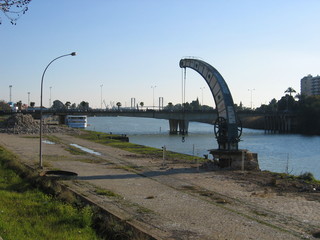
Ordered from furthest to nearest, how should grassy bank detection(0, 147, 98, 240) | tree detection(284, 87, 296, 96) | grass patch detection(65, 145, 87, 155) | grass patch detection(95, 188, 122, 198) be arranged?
tree detection(284, 87, 296, 96) → grass patch detection(65, 145, 87, 155) → grass patch detection(95, 188, 122, 198) → grassy bank detection(0, 147, 98, 240)

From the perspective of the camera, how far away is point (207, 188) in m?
20.4

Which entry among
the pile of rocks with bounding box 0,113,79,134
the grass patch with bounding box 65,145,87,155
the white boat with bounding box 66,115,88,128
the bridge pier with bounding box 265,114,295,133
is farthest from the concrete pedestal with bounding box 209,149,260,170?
the bridge pier with bounding box 265,114,295,133

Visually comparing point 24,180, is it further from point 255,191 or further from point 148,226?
point 255,191

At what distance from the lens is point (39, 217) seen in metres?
13.4

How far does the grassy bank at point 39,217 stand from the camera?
11469 millimetres

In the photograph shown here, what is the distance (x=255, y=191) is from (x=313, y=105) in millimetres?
115007

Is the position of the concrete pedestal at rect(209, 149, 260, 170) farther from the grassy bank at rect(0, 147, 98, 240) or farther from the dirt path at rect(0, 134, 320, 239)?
the grassy bank at rect(0, 147, 98, 240)

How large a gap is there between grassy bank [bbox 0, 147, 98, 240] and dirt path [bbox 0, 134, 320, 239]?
1810 mm

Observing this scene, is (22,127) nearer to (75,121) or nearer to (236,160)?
(75,121)

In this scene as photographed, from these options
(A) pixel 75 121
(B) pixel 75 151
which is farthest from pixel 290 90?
(B) pixel 75 151

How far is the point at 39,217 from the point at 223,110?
63.0 ft

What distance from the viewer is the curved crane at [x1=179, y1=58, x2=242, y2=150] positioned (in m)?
28.9

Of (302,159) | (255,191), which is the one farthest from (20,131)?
(255,191)

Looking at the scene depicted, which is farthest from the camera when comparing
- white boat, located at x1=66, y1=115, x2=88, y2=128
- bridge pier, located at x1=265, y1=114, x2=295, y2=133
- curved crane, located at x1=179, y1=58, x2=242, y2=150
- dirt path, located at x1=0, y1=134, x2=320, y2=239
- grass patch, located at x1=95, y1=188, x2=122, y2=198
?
bridge pier, located at x1=265, y1=114, x2=295, y2=133
